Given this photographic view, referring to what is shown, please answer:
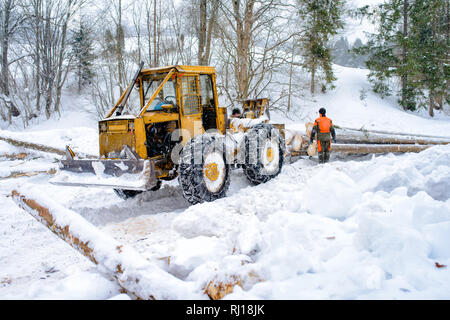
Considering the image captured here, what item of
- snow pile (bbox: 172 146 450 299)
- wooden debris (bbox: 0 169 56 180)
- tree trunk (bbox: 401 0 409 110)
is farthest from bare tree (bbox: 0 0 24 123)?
tree trunk (bbox: 401 0 409 110)

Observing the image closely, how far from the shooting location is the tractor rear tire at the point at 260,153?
7062mm

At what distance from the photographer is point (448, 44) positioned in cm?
2406

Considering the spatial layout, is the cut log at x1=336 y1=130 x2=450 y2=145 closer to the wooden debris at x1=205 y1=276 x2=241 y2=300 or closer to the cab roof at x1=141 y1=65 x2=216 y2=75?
the cab roof at x1=141 y1=65 x2=216 y2=75

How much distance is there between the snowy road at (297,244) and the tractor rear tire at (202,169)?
389 mm

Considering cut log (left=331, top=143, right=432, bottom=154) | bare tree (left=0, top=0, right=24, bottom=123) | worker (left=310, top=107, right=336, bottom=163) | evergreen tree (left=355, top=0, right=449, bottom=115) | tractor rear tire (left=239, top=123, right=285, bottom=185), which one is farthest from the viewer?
bare tree (left=0, top=0, right=24, bottom=123)

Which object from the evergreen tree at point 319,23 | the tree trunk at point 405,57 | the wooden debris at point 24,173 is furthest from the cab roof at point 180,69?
the tree trunk at point 405,57

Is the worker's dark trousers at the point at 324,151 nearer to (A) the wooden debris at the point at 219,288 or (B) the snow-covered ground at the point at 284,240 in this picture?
(B) the snow-covered ground at the point at 284,240

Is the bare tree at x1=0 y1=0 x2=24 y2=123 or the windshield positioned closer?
the windshield

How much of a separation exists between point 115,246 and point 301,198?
98.0 inches

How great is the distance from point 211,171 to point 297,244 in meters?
3.05

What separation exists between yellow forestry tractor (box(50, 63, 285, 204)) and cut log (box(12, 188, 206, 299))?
142 cm

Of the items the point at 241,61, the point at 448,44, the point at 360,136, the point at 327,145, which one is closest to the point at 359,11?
the point at 448,44

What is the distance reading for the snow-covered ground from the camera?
241cm

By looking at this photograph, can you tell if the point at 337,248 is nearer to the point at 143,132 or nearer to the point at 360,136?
the point at 143,132
